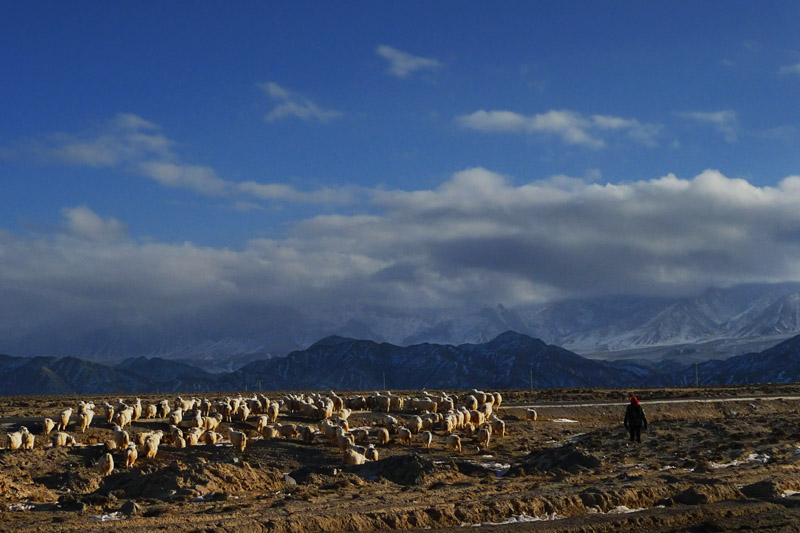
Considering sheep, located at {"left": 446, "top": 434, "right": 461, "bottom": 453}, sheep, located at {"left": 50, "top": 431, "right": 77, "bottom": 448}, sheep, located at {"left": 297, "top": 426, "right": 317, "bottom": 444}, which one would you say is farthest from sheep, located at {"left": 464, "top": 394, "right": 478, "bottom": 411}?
sheep, located at {"left": 50, "top": 431, "right": 77, "bottom": 448}

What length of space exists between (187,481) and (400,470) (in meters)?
7.13

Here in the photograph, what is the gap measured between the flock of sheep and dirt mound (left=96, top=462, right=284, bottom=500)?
2012 millimetres

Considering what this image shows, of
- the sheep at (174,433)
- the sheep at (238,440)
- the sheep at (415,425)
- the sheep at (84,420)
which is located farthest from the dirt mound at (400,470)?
the sheep at (84,420)

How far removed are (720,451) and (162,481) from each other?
2265 centimetres

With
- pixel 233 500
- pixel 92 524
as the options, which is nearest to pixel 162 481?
pixel 233 500

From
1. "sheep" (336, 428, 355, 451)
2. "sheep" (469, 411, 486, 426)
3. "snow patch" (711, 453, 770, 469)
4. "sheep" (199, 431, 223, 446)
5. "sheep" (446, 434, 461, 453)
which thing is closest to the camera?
"snow patch" (711, 453, 770, 469)

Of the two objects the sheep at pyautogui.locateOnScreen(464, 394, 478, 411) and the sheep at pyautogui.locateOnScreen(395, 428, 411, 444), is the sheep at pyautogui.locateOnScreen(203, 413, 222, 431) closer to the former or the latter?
the sheep at pyautogui.locateOnScreen(395, 428, 411, 444)

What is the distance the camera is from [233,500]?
2578 centimetres

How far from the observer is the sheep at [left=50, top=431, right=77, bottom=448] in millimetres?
33000

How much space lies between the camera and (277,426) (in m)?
38.9

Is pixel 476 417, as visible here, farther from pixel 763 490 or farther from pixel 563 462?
pixel 763 490

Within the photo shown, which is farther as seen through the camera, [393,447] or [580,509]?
[393,447]

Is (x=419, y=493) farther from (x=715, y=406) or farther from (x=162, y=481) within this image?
(x=715, y=406)

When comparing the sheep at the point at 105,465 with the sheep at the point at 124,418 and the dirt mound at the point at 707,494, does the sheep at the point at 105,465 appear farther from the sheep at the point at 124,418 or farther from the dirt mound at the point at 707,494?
the dirt mound at the point at 707,494
